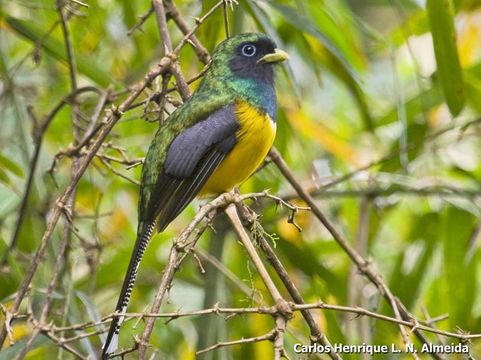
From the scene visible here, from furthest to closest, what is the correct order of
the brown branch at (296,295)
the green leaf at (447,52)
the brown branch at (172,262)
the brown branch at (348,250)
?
1. the green leaf at (447,52)
2. the brown branch at (348,250)
3. the brown branch at (296,295)
4. the brown branch at (172,262)

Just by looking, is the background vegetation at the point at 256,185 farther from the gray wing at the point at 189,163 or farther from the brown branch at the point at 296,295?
the brown branch at the point at 296,295

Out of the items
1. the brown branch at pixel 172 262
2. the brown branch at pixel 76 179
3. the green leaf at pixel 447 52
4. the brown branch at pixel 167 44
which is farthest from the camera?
the green leaf at pixel 447 52

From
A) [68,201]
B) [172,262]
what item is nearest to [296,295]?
[172,262]

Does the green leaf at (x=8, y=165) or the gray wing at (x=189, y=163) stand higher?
the green leaf at (x=8, y=165)

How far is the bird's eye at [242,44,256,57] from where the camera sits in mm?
3486

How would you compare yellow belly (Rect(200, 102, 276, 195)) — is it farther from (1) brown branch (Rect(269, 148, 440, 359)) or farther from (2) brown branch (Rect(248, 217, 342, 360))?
(2) brown branch (Rect(248, 217, 342, 360))

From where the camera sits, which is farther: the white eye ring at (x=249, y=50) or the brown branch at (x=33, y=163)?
the white eye ring at (x=249, y=50)

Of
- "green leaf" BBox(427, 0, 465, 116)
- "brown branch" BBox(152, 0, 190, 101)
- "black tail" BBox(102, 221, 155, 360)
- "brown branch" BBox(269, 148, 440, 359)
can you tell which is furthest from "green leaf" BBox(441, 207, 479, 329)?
"brown branch" BBox(152, 0, 190, 101)

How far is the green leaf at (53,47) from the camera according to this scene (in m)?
3.51

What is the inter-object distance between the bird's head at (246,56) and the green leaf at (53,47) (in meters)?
0.41

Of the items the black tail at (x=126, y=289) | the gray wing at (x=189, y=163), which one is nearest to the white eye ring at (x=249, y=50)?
the gray wing at (x=189, y=163)

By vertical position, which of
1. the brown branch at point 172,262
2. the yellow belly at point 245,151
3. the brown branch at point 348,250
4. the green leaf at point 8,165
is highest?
the green leaf at point 8,165

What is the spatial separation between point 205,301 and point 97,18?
4.65 ft

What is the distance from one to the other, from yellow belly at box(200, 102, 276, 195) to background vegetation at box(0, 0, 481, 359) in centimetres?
21
